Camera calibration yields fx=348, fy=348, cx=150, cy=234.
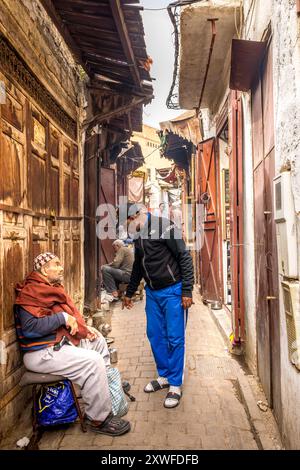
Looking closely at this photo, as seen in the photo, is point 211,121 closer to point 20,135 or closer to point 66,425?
point 20,135

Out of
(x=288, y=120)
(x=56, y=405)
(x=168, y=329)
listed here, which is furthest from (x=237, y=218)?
(x=56, y=405)

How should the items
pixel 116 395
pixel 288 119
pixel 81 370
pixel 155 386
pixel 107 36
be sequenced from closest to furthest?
pixel 288 119
pixel 81 370
pixel 116 395
pixel 155 386
pixel 107 36

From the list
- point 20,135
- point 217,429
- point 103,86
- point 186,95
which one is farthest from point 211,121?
point 217,429

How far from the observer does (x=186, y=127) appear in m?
10.1

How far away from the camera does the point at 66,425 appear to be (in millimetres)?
3088

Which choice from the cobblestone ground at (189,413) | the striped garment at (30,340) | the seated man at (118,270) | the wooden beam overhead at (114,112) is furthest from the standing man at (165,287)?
the seated man at (118,270)

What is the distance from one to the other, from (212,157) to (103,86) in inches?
100

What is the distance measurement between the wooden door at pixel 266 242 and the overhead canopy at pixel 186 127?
6.19m

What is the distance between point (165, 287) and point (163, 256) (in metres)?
0.33

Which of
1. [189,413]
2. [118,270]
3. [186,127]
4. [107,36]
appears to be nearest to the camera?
[189,413]

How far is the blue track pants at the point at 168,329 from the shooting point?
11.9 feet

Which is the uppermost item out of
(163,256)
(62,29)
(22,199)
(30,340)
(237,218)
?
(62,29)

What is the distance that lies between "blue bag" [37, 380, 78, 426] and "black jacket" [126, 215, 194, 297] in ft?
4.38

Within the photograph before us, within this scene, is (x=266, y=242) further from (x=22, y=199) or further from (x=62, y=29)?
(x=62, y=29)
